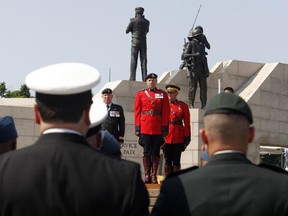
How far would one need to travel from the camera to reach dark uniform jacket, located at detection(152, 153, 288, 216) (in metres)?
2.71

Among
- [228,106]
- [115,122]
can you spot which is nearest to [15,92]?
[115,122]

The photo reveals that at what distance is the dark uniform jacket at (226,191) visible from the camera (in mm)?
2715

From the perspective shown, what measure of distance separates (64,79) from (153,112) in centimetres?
813

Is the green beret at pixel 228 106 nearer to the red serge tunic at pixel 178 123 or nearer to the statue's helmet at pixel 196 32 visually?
the red serge tunic at pixel 178 123

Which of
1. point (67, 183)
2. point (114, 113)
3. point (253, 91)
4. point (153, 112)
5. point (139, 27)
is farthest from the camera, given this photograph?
point (253, 91)

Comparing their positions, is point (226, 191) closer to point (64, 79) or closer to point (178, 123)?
point (64, 79)

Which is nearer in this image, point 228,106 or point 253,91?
point 228,106

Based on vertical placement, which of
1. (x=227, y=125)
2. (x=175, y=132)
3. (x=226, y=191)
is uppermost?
(x=227, y=125)

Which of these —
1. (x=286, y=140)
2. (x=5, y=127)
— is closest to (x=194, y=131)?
(x=286, y=140)

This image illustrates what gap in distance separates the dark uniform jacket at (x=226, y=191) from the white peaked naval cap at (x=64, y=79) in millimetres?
527

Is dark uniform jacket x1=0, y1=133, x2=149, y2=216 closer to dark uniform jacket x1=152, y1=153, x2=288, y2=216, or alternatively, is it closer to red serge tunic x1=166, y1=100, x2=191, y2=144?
dark uniform jacket x1=152, y1=153, x2=288, y2=216

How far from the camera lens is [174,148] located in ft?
36.8

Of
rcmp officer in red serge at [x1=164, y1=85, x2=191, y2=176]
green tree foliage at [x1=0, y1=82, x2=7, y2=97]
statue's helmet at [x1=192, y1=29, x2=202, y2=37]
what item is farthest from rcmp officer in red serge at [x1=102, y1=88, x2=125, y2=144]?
green tree foliage at [x1=0, y1=82, x2=7, y2=97]

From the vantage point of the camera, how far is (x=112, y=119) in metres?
11.1
